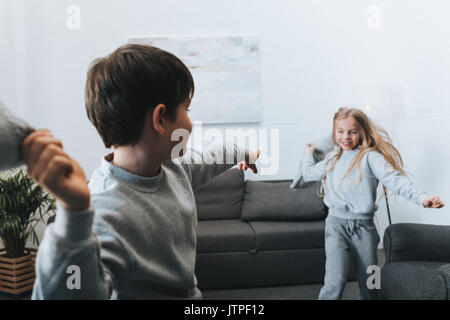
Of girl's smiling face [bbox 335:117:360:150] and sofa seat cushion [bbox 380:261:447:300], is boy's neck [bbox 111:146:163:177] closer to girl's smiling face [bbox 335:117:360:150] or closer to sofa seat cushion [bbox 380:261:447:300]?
sofa seat cushion [bbox 380:261:447:300]

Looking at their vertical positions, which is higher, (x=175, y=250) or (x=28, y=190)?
(x=175, y=250)

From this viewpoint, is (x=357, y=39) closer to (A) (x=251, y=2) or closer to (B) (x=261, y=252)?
(A) (x=251, y=2)

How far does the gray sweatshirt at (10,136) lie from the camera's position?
362 mm

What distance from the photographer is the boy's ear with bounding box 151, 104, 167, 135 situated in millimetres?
593

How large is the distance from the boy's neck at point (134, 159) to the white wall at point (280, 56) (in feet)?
7.17

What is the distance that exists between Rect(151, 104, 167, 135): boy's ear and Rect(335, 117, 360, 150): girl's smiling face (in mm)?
1488

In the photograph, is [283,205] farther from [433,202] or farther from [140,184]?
[140,184]

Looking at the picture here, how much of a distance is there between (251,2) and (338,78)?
0.88 meters

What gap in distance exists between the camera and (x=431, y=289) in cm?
116

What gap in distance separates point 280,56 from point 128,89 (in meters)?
2.36

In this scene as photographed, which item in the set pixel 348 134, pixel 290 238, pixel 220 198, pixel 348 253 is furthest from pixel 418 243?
pixel 220 198

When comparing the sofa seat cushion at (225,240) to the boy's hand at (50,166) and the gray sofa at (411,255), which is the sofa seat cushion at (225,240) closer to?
the gray sofa at (411,255)

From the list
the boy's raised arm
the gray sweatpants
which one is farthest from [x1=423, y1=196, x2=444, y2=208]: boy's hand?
the boy's raised arm
